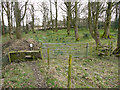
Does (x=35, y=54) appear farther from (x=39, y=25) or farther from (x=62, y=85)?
(x=39, y=25)

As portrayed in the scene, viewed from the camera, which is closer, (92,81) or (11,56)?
(92,81)

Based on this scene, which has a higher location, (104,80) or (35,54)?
(35,54)

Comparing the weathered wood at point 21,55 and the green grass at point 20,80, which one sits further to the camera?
the weathered wood at point 21,55

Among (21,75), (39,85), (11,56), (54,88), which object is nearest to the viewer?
(54,88)

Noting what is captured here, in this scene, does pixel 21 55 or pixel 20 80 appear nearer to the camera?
pixel 20 80

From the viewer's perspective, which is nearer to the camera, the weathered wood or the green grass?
the green grass

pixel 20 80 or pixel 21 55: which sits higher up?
pixel 21 55

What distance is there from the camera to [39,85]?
3.35 meters

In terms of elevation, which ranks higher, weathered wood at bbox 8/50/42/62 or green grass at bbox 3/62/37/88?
weathered wood at bbox 8/50/42/62

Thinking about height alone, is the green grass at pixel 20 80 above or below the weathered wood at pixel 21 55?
below

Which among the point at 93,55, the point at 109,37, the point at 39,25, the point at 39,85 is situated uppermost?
the point at 39,25

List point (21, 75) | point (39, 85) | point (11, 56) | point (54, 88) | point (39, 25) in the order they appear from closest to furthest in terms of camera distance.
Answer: point (54, 88)
point (39, 85)
point (21, 75)
point (11, 56)
point (39, 25)

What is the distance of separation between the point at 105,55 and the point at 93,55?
28.7 inches

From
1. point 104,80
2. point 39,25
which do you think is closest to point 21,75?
point 104,80
